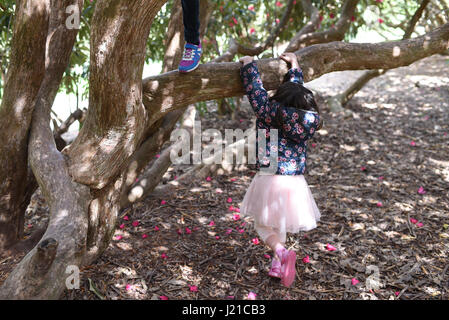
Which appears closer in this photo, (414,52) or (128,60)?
(128,60)

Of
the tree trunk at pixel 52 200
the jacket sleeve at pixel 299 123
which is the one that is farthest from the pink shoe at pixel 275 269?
the tree trunk at pixel 52 200

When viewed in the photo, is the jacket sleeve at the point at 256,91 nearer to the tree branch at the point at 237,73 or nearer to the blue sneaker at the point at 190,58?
the tree branch at the point at 237,73

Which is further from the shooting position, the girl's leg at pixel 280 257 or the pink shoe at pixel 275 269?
the pink shoe at pixel 275 269

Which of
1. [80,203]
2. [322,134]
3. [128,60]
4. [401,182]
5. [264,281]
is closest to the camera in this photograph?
[128,60]

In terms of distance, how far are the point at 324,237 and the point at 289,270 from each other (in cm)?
97

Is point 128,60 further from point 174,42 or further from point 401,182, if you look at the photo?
point 401,182

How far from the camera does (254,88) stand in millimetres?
2674

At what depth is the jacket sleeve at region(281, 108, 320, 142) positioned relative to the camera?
8.44ft

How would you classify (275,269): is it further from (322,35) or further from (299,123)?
(322,35)

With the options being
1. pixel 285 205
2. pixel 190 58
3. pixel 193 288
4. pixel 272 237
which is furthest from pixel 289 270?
pixel 190 58

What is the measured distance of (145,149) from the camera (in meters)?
3.77

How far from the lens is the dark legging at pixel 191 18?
2.41 m

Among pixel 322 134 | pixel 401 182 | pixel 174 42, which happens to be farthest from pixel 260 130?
pixel 322 134
